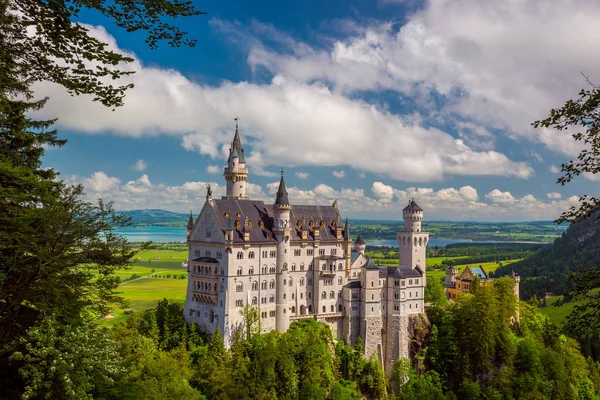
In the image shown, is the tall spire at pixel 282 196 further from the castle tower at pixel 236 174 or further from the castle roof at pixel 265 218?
the castle tower at pixel 236 174

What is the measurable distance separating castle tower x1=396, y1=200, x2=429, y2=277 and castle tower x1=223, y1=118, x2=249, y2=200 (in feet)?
93.1

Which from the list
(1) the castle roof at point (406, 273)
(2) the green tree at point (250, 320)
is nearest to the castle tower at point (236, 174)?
(2) the green tree at point (250, 320)

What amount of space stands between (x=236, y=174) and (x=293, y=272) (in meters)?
18.3

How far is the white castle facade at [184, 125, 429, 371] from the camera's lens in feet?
255

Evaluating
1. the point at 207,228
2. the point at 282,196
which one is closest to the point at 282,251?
the point at 282,196

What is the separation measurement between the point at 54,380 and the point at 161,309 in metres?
48.8

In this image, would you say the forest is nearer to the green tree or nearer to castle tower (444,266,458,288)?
the green tree

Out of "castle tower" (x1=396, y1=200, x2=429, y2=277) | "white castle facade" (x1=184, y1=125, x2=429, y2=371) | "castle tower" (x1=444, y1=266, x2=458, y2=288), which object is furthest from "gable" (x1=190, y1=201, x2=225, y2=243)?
"castle tower" (x1=444, y1=266, x2=458, y2=288)

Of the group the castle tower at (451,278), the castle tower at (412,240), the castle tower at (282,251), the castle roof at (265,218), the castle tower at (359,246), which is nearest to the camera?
the castle roof at (265,218)

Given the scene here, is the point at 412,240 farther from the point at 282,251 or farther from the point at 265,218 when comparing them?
the point at 265,218

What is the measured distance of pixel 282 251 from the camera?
82.4 m

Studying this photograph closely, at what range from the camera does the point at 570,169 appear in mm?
23719

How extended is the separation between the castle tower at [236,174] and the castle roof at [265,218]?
565 cm

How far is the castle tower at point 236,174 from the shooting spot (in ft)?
293
